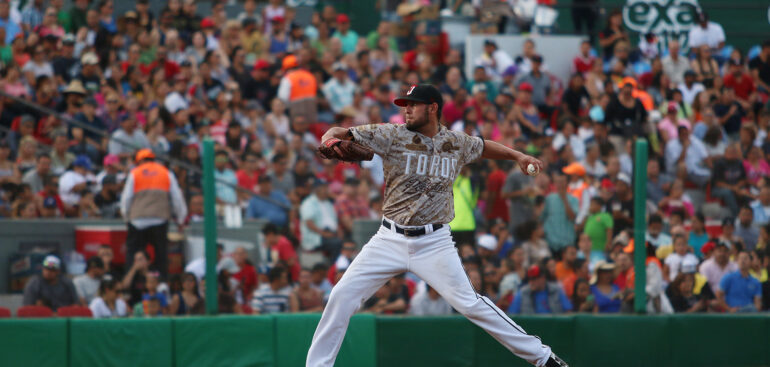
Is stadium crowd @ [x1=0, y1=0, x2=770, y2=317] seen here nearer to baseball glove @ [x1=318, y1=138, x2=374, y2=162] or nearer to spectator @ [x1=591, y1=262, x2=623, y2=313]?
spectator @ [x1=591, y1=262, x2=623, y2=313]

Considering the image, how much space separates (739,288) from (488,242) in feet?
7.71

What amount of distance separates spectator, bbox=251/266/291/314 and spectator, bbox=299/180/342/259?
49cm

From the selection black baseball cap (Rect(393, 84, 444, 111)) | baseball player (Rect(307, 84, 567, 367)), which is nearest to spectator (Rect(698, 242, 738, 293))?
baseball player (Rect(307, 84, 567, 367))

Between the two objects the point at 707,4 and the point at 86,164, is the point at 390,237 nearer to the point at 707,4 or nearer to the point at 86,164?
the point at 86,164

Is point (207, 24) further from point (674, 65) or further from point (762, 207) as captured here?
point (762, 207)

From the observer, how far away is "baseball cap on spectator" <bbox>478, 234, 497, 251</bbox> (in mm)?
9820

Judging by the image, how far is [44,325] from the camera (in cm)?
866

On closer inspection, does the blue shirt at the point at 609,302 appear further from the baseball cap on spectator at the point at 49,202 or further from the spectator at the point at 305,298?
the baseball cap on spectator at the point at 49,202

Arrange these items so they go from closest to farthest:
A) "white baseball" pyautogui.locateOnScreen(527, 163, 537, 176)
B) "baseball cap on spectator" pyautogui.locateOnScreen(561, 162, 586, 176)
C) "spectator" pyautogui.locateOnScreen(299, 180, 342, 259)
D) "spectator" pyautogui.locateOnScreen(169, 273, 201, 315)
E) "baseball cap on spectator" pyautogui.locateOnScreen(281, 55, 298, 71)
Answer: "white baseball" pyautogui.locateOnScreen(527, 163, 537, 176) → "spectator" pyautogui.locateOnScreen(169, 273, 201, 315) → "baseball cap on spectator" pyautogui.locateOnScreen(561, 162, 586, 176) → "spectator" pyautogui.locateOnScreen(299, 180, 342, 259) → "baseball cap on spectator" pyautogui.locateOnScreen(281, 55, 298, 71)

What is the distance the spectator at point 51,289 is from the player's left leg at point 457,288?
3.90 m

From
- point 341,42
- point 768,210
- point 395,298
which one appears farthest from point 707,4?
point 395,298

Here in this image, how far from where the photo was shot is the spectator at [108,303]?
959 centimetres

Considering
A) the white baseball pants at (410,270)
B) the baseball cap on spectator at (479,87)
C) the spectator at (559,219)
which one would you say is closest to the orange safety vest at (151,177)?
the spectator at (559,219)

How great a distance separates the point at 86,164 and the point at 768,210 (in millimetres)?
7369
